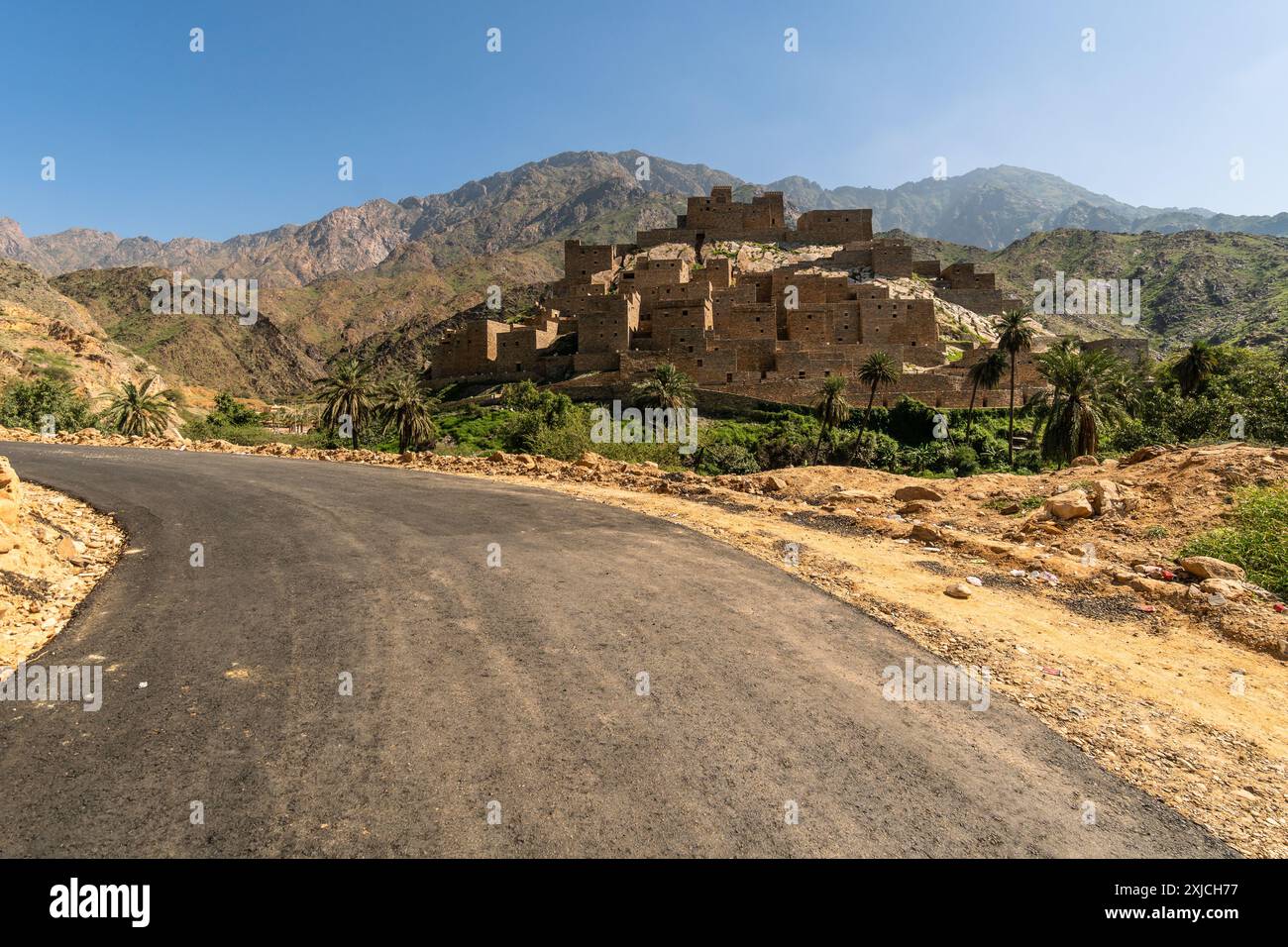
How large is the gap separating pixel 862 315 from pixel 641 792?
59.1m

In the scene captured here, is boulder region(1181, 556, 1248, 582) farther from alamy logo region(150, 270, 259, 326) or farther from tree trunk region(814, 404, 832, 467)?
alamy logo region(150, 270, 259, 326)

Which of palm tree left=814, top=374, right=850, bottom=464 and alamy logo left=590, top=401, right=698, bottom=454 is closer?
alamy logo left=590, top=401, right=698, bottom=454

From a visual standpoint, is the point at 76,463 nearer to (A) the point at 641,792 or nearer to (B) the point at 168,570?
(B) the point at 168,570

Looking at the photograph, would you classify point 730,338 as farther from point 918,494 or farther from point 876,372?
point 918,494

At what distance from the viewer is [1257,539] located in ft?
35.4

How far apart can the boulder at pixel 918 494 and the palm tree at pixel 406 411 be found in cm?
2566

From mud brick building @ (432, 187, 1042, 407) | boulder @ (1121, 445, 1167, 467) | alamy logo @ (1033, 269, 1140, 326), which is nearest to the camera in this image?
boulder @ (1121, 445, 1167, 467)

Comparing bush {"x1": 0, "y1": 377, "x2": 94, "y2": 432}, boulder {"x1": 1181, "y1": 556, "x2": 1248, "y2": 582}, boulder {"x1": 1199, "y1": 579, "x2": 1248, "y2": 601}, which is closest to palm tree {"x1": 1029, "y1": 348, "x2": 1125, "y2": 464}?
boulder {"x1": 1181, "y1": 556, "x2": 1248, "y2": 582}

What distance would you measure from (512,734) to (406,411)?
31542mm

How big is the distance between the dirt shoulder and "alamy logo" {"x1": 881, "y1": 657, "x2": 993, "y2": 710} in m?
8.58

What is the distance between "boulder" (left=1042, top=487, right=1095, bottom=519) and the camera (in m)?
13.4

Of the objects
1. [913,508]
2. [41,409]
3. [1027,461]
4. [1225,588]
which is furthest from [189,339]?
[1225,588]

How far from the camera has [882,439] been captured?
49.4 m
